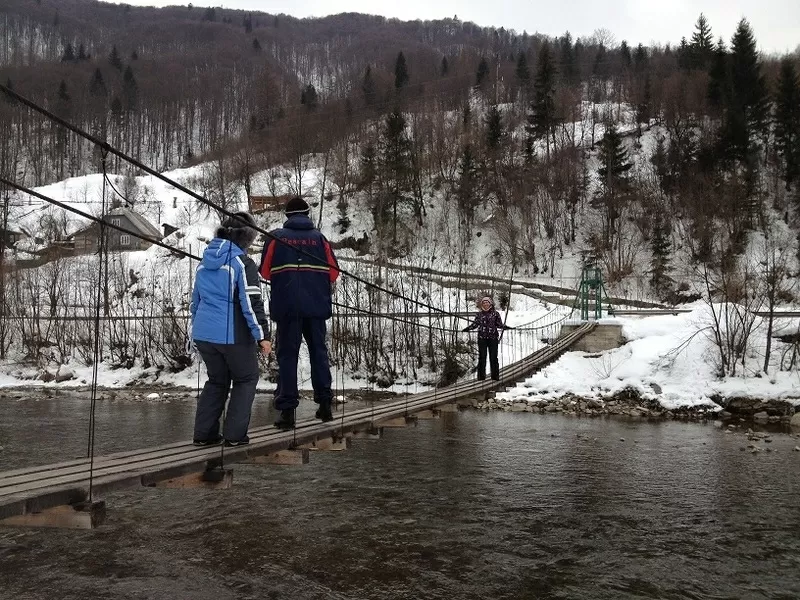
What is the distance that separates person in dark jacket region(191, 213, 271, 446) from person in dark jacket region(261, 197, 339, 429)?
14.0 inches

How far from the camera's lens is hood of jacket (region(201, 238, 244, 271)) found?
2799 mm

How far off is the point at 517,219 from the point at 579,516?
2351cm

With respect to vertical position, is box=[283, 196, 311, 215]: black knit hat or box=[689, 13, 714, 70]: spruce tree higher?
box=[689, 13, 714, 70]: spruce tree

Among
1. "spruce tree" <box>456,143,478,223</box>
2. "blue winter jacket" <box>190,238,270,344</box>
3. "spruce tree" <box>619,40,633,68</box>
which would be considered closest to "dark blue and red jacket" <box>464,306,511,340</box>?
"blue winter jacket" <box>190,238,270,344</box>

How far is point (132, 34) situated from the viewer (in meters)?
71.9

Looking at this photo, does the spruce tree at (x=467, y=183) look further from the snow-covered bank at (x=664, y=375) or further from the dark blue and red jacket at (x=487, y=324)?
the dark blue and red jacket at (x=487, y=324)

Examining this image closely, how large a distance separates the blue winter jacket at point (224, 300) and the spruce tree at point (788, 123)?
1157 inches

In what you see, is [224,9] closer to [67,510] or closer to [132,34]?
[132,34]

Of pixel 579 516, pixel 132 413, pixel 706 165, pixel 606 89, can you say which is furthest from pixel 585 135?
pixel 579 516

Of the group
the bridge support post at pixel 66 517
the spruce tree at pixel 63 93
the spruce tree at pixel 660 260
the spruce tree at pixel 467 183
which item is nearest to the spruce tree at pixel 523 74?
the spruce tree at pixel 467 183

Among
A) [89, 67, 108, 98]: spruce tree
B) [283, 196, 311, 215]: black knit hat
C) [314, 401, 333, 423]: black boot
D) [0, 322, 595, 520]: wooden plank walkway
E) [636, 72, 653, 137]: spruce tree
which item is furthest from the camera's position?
[89, 67, 108, 98]: spruce tree

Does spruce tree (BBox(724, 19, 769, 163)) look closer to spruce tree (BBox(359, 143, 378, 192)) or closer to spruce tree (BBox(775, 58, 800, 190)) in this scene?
spruce tree (BBox(775, 58, 800, 190))

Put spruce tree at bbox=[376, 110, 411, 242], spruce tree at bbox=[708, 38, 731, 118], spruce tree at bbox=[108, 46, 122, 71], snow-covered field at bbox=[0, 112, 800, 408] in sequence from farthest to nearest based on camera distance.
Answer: spruce tree at bbox=[108, 46, 122, 71] < spruce tree at bbox=[708, 38, 731, 118] < spruce tree at bbox=[376, 110, 411, 242] < snow-covered field at bbox=[0, 112, 800, 408]

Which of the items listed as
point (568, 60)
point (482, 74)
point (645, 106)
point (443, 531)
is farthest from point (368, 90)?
point (443, 531)
